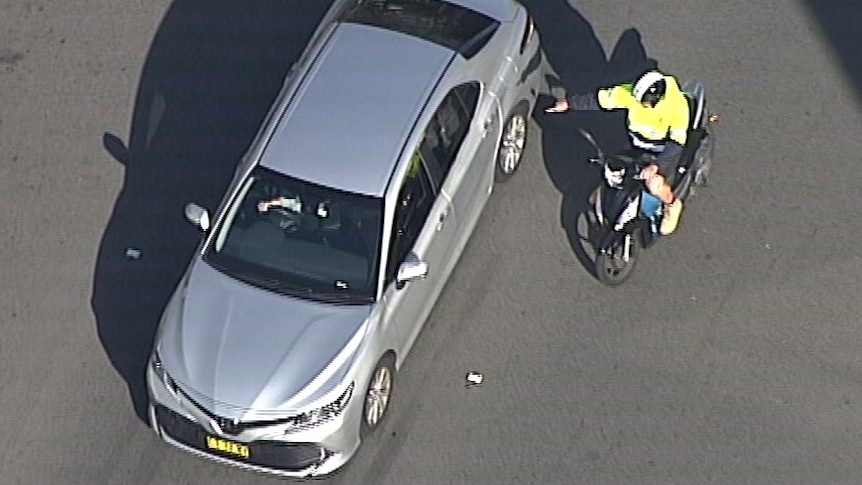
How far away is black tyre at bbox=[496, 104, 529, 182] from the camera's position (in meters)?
11.4

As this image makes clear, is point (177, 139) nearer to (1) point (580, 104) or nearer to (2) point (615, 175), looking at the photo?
(1) point (580, 104)

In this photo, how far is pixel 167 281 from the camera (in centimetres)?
1111

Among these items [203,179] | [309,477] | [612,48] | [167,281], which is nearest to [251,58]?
[203,179]

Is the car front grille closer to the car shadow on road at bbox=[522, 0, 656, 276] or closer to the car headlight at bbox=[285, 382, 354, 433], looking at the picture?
the car headlight at bbox=[285, 382, 354, 433]

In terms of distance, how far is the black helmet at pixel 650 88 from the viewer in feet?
34.2

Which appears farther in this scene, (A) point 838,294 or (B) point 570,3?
(B) point 570,3

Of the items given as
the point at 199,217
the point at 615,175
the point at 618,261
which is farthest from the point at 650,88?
the point at 199,217

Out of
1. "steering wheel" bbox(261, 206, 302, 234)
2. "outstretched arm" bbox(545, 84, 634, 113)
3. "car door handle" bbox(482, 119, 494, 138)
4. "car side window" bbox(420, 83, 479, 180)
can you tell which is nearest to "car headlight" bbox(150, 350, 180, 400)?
"steering wheel" bbox(261, 206, 302, 234)

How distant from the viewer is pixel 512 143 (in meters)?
11.5

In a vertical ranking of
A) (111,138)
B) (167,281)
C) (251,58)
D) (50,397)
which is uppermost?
(251,58)

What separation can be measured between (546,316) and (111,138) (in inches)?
167

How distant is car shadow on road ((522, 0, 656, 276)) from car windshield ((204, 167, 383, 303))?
2338 mm

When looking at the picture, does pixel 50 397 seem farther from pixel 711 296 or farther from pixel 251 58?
pixel 711 296

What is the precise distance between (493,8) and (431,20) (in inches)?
24.4
